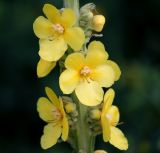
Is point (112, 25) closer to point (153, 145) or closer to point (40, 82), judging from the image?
point (40, 82)

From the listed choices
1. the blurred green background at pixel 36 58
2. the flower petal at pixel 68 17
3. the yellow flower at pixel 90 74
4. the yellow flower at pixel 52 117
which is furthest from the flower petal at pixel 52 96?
the blurred green background at pixel 36 58

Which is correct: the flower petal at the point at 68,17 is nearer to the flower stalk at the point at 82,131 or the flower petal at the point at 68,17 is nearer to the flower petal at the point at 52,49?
the flower petal at the point at 52,49

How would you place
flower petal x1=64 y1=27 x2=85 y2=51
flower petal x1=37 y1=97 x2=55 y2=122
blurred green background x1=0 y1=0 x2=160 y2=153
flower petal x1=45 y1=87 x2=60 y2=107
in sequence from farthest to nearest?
blurred green background x1=0 y1=0 x2=160 y2=153 → flower petal x1=37 y1=97 x2=55 y2=122 → flower petal x1=45 y1=87 x2=60 y2=107 → flower petal x1=64 y1=27 x2=85 y2=51

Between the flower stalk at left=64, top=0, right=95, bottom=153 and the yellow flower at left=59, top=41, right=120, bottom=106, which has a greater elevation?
the yellow flower at left=59, top=41, right=120, bottom=106

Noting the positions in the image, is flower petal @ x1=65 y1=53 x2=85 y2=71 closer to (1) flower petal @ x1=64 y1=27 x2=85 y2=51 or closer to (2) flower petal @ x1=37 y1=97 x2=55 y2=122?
(1) flower petal @ x1=64 y1=27 x2=85 y2=51

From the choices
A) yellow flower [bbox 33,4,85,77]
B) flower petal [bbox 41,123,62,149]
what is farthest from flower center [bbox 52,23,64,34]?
flower petal [bbox 41,123,62,149]

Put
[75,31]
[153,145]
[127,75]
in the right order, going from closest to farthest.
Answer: [75,31]
[153,145]
[127,75]

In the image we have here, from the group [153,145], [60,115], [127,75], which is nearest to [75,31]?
[60,115]
